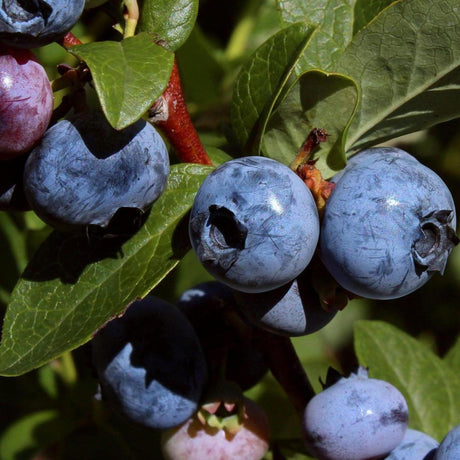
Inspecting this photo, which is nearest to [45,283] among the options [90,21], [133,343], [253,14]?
[133,343]

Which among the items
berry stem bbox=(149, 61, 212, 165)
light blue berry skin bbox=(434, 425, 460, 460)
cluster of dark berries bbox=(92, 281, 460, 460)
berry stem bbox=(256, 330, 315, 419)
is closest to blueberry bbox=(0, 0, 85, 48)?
berry stem bbox=(149, 61, 212, 165)

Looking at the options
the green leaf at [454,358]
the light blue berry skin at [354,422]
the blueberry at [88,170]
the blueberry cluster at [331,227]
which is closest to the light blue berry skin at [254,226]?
the blueberry cluster at [331,227]

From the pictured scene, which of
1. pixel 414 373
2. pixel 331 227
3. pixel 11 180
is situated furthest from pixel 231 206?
pixel 414 373

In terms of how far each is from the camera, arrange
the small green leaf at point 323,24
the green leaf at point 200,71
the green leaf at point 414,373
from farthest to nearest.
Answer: the green leaf at point 200,71 < the green leaf at point 414,373 < the small green leaf at point 323,24

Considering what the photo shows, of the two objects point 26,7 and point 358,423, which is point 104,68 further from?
point 358,423

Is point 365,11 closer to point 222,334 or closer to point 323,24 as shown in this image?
point 323,24

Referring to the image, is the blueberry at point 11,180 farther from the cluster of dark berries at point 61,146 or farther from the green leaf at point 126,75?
the green leaf at point 126,75
